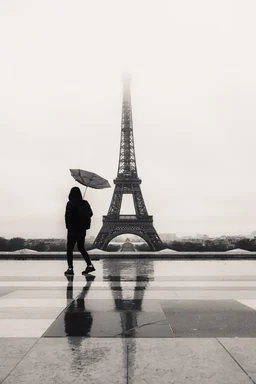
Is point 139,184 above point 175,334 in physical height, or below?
above

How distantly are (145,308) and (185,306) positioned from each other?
0.56 m

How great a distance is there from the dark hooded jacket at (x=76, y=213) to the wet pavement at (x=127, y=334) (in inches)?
76.9

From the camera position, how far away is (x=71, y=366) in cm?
265

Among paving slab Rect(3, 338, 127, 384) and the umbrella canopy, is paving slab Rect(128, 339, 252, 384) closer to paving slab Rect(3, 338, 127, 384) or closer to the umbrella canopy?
paving slab Rect(3, 338, 127, 384)

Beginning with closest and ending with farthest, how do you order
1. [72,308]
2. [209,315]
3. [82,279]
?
[209,315]
[72,308]
[82,279]

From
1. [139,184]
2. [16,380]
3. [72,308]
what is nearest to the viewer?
[16,380]

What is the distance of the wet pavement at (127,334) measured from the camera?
8.29 feet

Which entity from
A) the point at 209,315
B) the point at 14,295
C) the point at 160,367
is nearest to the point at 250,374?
the point at 160,367

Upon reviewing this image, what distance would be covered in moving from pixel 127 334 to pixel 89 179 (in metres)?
8.24

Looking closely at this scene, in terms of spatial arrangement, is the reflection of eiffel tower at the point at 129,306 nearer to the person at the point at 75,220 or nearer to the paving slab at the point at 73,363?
the paving slab at the point at 73,363

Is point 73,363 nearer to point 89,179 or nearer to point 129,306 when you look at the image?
point 129,306

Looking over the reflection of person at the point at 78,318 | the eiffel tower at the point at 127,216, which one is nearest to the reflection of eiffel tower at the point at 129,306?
the reflection of person at the point at 78,318

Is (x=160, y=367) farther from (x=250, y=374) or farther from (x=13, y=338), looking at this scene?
(x=13, y=338)

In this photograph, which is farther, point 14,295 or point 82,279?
point 82,279
